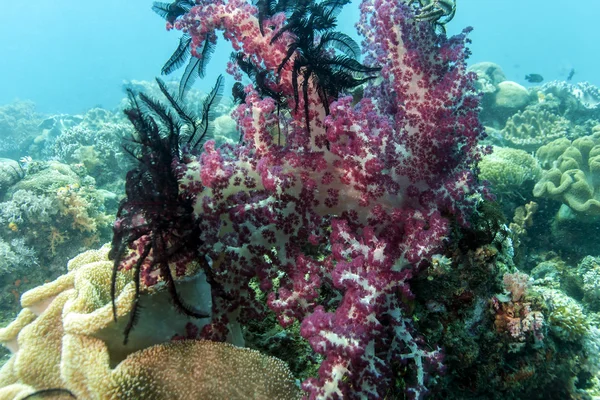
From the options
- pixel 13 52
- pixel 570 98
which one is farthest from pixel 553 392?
pixel 13 52

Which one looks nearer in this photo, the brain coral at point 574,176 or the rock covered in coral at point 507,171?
the brain coral at point 574,176

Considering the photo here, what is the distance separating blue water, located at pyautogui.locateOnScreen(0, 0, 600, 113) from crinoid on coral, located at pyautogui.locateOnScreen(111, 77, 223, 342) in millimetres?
128741

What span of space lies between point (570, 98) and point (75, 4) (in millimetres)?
195396

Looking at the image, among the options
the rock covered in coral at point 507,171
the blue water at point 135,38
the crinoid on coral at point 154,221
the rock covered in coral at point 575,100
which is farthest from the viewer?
the blue water at point 135,38

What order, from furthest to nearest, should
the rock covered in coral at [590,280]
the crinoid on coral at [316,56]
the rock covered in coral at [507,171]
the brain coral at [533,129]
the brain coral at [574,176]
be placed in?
1. the brain coral at [533,129]
2. the rock covered in coral at [507,171]
3. the brain coral at [574,176]
4. the rock covered in coral at [590,280]
5. the crinoid on coral at [316,56]

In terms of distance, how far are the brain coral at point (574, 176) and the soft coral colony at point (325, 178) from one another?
6804 millimetres

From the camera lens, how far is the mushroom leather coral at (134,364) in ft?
7.31

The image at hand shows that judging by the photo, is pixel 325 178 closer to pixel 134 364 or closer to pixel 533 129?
pixel 134 364

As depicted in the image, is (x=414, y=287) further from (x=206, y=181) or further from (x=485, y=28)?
(x=485, y=28)

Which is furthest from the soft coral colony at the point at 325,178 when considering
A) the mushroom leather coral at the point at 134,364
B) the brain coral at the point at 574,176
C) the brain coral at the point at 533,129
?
the brain coral at the point at 533,129

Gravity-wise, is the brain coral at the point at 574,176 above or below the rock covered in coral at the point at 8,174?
below

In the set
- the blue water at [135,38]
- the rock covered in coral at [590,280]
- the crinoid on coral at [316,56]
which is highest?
the blue water at [135,38]

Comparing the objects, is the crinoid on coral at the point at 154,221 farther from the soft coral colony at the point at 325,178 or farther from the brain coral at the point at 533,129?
the brain coral at the point at 533,129

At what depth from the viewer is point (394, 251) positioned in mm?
2576
